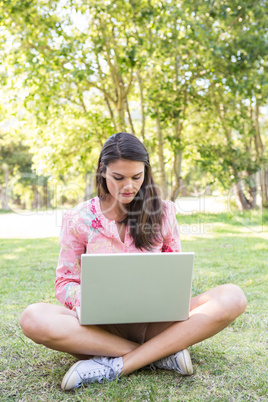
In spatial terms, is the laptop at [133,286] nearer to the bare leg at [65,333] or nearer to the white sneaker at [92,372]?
the bare leg at [65,333]

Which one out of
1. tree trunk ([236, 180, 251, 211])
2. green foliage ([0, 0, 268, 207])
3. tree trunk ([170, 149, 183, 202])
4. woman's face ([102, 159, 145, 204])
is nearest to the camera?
woman's face ([102, 159, 145, 204])

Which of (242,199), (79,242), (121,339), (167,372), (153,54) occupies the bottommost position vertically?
(167,372)

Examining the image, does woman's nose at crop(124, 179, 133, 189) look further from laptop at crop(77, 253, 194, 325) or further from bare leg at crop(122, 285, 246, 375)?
bare leg at crop(122, 285, 246, 375)

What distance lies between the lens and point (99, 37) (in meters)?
7.84

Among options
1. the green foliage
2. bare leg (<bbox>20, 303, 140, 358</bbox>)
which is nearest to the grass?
bare leg (<bbox>20, 303, 140, 358</bbox>)

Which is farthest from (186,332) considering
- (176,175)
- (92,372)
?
(176,175)

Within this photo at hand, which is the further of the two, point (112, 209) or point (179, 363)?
point (112, 209)

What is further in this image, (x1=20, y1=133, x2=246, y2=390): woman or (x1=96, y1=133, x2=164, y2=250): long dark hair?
(x1=96, y1=133, x2=164, y2=250): long dark hair

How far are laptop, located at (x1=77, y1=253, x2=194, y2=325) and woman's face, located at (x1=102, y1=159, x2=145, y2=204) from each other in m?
0.51

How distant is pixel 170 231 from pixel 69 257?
0.55 m

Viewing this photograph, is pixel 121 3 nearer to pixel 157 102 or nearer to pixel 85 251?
pixel 157 102

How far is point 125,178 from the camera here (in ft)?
6.75

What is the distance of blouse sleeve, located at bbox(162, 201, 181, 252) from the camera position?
2.20 metres

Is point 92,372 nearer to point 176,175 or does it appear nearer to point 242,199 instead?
point 176,175
